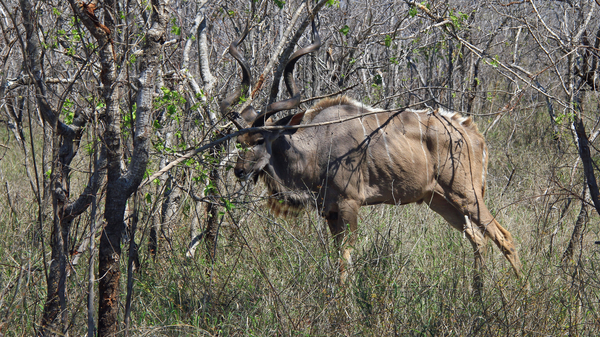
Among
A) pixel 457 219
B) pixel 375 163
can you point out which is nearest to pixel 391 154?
pixel 375 163

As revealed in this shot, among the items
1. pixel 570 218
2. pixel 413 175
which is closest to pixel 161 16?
pixel 413 175

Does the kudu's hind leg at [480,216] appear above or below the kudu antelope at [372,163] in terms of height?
below

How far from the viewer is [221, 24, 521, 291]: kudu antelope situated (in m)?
4.15

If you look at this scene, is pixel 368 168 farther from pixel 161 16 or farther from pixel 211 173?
pixel 161 16

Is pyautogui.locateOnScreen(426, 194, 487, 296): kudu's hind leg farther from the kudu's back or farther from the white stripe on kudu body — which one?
the kudu's back

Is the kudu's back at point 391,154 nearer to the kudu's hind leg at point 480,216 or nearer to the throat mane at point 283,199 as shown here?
the kudu's hind leg at point 480,216

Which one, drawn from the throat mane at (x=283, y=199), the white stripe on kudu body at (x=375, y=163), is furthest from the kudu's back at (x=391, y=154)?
the throat mane at (x=283, y=199)

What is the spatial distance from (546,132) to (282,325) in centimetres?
598

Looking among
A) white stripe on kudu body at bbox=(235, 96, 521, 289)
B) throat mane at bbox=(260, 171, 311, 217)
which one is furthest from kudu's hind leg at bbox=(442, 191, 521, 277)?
throat mane at bbox=(260, 171, 311, 217)

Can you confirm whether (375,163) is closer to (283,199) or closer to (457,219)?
(283,199)

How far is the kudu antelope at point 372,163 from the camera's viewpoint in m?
4.15

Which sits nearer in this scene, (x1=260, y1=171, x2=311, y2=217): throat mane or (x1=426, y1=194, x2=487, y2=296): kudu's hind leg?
(x1=260, y1=171, x2=311, y2=217): throat mane

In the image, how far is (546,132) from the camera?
285 inches

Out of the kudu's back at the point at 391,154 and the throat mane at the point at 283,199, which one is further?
the kudu's back at the point at 391,154
